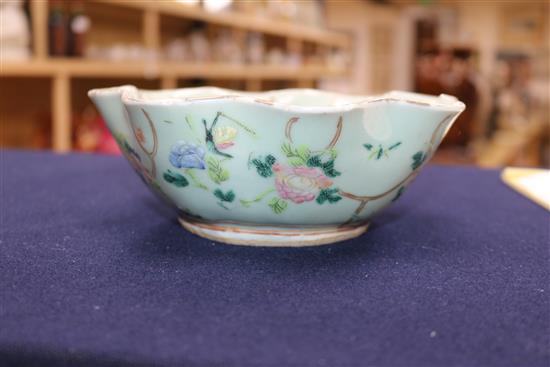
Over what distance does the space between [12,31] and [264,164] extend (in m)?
1.45

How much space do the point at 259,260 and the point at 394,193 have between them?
0.42 ft

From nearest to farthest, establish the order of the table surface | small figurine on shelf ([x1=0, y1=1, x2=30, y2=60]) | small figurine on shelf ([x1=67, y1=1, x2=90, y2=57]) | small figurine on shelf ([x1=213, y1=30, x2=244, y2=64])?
the table surface → small figurine on shelf ([x1=0, y1=1, x2=30, y2=60]) → small figurine on shelf ([x1=67, y1=1, x2=90, y2=57]) → small figurine on shelf ([x1=213, y1=30, x2=244, y2=64])

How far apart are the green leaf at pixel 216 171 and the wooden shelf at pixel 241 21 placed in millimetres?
1705

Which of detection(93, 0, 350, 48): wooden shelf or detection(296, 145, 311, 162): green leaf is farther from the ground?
detection(93, 0, 350, 48): wooden shelf

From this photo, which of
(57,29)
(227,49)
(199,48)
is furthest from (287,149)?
(227,49)

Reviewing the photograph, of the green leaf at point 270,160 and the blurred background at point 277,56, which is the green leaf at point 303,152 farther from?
the blurred background at point 277,56

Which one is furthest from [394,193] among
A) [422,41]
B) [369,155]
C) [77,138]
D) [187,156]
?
[422,41]

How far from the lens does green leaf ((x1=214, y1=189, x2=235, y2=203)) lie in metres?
0.46

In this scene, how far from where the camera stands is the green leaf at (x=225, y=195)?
456 mm

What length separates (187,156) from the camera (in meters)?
0.45

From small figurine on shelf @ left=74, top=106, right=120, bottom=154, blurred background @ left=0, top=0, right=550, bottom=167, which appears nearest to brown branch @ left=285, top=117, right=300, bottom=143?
blurred background @ left=0, top=0, right=550, bottom=167

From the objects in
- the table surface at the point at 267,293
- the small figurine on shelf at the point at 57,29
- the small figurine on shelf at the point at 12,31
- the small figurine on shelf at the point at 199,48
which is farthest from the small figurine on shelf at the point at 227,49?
the table surface at the point at 267,293

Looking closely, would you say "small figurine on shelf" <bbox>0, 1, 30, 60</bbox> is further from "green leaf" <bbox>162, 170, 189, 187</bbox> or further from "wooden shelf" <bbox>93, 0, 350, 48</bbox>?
"green leaf" <bbox>162, 170, 189, 187</bbox>

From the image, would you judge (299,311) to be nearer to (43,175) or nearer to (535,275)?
(535,275)
